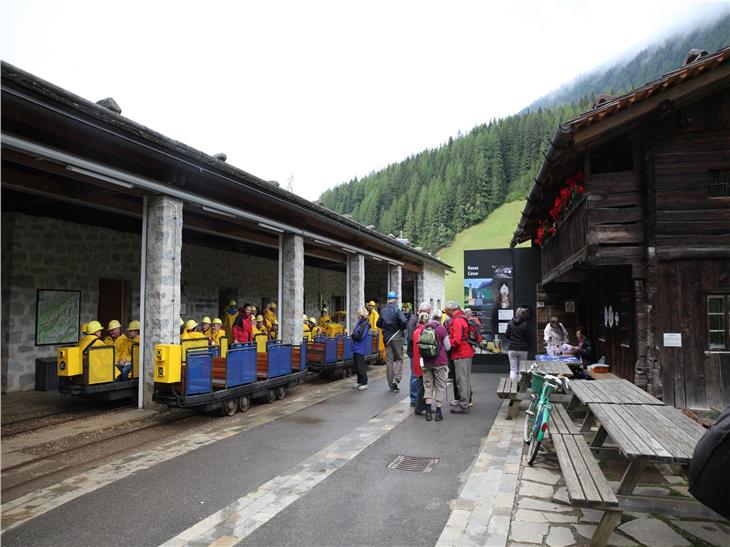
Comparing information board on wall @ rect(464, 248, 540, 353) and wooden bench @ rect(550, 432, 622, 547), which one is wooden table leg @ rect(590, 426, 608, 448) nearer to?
wooden bench @ rect(550, 432, 622, 547)

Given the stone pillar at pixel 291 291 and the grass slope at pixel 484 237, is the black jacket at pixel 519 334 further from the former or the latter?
the grass slope at pixel 484 237

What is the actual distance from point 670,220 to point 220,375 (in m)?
7.69

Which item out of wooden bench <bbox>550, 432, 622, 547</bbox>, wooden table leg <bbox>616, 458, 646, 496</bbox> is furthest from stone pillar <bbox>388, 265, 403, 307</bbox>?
wooden table leg <bbox>616, 458, 646, 496</bbox>

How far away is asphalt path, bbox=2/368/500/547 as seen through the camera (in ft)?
12.6

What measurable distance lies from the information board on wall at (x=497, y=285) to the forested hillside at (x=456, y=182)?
5929 cm

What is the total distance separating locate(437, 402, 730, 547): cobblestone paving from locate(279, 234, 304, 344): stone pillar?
7.19m

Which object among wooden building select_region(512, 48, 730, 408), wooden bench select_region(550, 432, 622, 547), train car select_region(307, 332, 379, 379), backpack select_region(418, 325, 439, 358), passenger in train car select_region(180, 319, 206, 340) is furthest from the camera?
train car select_region(307, 332, 379, 379)

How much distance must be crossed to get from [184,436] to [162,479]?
72.8 inches

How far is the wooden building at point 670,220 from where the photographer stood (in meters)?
8.04

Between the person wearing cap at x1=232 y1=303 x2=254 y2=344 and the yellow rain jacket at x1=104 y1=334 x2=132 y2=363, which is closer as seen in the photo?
the yellow rain jacket at x1=104 y1=334 x2=132 y2=363

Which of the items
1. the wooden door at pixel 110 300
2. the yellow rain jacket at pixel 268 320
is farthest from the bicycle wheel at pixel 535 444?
the wooden door at pixel 110 300

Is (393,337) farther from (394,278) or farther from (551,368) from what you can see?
(394,278)

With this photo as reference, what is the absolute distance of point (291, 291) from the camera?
11977 millimetres

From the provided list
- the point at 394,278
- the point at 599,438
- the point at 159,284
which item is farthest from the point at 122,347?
the point at 394,278
